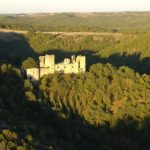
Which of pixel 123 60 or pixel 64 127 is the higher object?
pixel 64 127

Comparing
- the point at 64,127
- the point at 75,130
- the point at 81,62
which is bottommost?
the point at 75,130

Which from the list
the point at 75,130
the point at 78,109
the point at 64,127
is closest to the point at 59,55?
the point at 78,109

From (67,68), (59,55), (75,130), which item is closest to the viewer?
(75,130)

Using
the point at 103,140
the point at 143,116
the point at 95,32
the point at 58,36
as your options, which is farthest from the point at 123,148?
the point at 95,32

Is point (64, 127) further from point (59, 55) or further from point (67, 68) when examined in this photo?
point (59, 55)

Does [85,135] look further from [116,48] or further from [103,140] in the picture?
[116,48]

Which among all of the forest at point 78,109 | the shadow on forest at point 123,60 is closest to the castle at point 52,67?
the forest at point 78,109

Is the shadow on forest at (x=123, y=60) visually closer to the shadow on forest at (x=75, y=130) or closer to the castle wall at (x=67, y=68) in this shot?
the castle wall at (x=67, y=68)

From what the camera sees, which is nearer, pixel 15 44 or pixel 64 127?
pixel 64 127

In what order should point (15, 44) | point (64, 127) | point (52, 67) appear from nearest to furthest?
point (64, 127)
point (52, 67)
point (15, 44)
